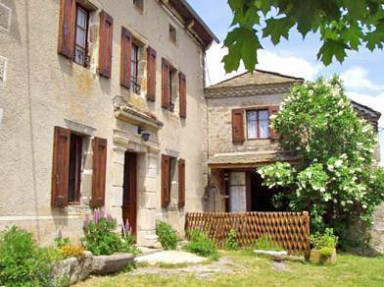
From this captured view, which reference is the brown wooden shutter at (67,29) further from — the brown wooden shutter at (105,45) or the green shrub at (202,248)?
the green shrub at (202,248)

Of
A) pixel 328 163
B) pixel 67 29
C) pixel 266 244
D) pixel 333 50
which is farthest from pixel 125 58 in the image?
pixel 333 50

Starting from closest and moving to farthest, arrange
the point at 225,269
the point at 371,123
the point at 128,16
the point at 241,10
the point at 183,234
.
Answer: the point at 241,10
the point at 225,269
the point at 128,16
the point at 183,234
the point at 371,123

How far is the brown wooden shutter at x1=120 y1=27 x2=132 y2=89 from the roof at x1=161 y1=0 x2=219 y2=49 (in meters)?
2.62

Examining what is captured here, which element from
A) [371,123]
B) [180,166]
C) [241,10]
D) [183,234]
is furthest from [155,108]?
[241,10]

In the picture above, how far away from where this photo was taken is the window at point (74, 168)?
8.02 meters

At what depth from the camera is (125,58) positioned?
977 centimetres

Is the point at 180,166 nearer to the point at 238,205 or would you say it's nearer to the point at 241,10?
the point at 238,205

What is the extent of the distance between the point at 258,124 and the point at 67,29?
8444mm

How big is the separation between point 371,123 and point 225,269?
8.31 m

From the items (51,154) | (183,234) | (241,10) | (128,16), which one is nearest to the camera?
(241,10)

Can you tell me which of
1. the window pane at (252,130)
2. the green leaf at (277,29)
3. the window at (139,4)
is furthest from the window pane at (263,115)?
the green leaf at (277,29)

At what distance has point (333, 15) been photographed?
209 cm

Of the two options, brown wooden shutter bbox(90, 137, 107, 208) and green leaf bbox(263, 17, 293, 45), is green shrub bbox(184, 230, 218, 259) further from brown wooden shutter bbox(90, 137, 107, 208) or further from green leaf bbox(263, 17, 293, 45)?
green leaf bbox(263, 17, 293, 45)

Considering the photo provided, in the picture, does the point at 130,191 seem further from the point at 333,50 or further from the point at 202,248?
the point at 333,50
